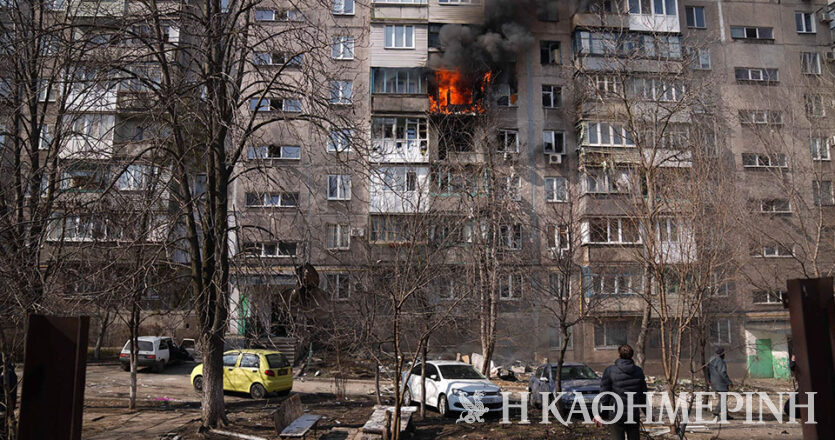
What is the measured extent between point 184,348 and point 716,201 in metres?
25.5

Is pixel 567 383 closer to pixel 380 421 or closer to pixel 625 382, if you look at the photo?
pixel 380 421

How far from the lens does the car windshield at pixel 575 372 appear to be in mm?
17344

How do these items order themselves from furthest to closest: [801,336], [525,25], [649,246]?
[525,25]
[649,246]
[801,336]

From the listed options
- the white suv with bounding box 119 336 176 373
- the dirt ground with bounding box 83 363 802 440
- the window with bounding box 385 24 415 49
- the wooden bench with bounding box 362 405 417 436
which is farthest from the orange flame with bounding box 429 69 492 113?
the wooden bench with bounding box 362 405 417 436

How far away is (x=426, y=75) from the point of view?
33312 millimetres

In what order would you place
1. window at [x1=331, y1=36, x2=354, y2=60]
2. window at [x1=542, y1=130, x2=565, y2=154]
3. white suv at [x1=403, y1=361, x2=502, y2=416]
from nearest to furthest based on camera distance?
window at [x1=331, y1=36, x2=354, y2=60]
white suv at [x1=403, y1=361, x2=502, y2=416]
window at [x1=542, y1=130, x2=565, y2=154]

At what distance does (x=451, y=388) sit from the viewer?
50.9ft

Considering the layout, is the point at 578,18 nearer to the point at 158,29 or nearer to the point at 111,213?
the point at 158,29

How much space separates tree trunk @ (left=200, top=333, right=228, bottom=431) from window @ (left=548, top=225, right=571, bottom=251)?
32.5 feet

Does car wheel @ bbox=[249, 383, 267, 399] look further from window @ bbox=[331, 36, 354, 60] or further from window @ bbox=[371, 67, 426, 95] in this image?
window @ bbox=[371, 67, 426, 95]

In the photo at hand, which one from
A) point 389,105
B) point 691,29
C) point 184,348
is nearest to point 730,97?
point 691,29

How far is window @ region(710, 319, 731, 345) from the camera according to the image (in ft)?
104

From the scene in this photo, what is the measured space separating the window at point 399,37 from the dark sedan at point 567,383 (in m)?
22.2

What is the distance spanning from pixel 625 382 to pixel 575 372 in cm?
918
